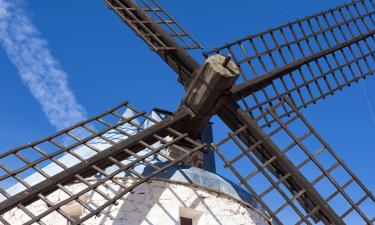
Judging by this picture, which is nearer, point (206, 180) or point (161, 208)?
point (161, 208)

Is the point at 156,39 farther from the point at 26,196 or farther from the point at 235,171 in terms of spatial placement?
the point at 26,196

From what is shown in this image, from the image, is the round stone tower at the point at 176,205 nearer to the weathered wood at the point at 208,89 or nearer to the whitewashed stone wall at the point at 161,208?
the whitewashed stone wall at the point at 161,208

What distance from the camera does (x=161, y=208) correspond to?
21.4 ft

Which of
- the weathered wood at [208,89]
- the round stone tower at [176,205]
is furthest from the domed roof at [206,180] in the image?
the weathered wood at [208,89]

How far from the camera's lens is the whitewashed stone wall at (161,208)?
6.39 meters

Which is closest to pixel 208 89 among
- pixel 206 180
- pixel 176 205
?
pixel 206 180

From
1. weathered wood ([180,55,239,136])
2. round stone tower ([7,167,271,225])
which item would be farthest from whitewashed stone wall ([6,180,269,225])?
weathered wood ([180,55,239,136])

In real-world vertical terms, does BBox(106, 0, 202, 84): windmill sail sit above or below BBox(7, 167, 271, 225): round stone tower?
above

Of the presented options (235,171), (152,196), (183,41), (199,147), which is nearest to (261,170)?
(235,171)

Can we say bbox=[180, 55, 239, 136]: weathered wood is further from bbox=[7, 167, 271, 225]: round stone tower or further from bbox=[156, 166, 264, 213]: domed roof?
bbox=[7, 167, 271, 225]: round stone tower

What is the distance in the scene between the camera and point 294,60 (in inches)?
323

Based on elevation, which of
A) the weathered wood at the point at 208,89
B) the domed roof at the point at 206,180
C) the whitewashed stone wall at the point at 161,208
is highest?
the weathered wood at the point at 208,89

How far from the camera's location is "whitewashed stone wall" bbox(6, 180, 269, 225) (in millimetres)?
6391

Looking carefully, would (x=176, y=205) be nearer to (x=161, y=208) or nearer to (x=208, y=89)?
(x=161, y=208)
